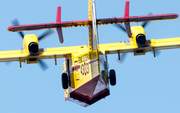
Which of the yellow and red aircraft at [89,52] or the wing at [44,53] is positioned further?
the wing at [44,53]

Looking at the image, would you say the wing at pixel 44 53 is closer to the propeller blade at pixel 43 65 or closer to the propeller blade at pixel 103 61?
the propeller blade at pixel 43 65

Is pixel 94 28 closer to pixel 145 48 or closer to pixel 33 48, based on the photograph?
pixel 33 48

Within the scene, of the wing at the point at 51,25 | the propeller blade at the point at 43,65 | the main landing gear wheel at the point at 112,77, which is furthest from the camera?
the propeller blade at the point at 43,65

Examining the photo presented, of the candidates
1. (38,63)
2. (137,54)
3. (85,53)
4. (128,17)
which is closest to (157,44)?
(137,54)

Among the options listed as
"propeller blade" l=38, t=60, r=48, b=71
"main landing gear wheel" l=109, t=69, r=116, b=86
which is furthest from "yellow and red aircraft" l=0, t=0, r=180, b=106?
"propeller blade" l=38, t=60, r=48, b=71

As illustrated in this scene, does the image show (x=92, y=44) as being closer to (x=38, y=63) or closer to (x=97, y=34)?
(x=97, y=34)

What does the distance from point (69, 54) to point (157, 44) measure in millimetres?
5126

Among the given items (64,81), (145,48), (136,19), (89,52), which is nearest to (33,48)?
(64,81)

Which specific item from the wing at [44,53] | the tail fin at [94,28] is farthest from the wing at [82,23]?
the wing at [44,53]

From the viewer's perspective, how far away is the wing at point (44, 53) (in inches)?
1081

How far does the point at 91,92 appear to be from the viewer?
24391 mm

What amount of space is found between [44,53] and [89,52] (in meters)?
3.57

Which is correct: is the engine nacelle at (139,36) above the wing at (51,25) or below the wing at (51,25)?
below

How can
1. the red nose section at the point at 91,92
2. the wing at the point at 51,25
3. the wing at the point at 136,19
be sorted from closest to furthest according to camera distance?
the red nose section at the point at 91,92, the wing at the point at 51,25, the wing at the point at 136,19
